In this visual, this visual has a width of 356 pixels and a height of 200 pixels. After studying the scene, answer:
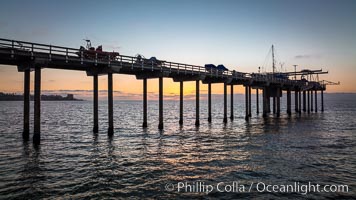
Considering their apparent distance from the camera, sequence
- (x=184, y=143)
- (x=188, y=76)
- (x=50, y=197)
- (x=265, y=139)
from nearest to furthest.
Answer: (x=50, y=197)
(x=184, y=143)
(x=265, y=139)
(x=188, y=76)

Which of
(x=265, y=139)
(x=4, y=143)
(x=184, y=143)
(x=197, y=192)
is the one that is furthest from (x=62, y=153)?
(x=265, y=139)

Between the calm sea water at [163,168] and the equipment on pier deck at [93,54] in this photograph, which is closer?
the calm sea water at [163,168]

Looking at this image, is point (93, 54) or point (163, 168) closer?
point (163, 168)

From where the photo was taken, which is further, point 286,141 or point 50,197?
point 286,141

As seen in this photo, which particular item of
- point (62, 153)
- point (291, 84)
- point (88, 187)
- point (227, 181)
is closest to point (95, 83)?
point (62, 153)

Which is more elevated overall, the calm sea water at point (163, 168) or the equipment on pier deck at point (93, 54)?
the equipment on pier deck at point (93, 54)

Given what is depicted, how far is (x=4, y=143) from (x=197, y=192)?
65.3 ft

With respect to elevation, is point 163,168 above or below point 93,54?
below

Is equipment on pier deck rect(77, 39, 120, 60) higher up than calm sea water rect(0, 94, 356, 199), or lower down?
higher up

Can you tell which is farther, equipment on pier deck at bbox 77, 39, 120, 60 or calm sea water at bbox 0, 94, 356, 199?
equipment on pier deck at bbox 77, 39, 120, 60

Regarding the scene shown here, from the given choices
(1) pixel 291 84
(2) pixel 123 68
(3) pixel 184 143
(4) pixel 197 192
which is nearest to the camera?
(4) pixel 197 192

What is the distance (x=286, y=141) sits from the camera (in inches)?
970

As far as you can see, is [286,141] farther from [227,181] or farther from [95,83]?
[95,83]

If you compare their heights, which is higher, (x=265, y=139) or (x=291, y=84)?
(x=291, y=84)
